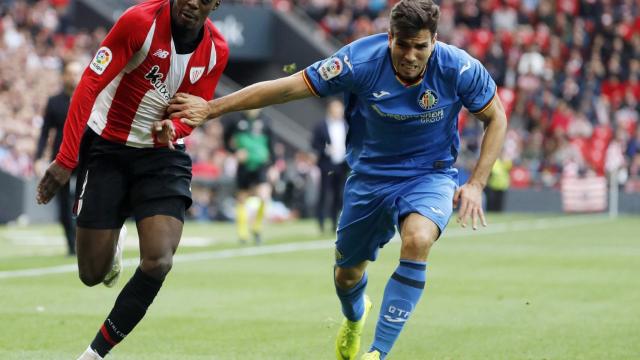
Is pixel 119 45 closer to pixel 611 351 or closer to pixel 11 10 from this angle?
pixel 611 351

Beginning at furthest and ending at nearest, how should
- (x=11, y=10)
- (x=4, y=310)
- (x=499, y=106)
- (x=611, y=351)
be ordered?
(x=11, y=10), (x=4, y=310), (x=611, y=351), (x=499, y=106)

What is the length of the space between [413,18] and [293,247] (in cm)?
1164

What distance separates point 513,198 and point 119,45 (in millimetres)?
24990

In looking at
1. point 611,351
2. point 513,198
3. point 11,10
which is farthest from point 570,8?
point 611,351

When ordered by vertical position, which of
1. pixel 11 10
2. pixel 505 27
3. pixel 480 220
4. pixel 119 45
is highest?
pixel 119 45

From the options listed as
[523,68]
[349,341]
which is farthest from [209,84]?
[523,68]

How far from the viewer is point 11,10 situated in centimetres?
2941

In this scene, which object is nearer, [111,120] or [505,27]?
[111,120]

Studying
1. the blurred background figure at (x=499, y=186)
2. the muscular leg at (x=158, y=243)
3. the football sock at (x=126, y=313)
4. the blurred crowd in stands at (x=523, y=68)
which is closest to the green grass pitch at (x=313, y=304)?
A: the football sock at (x=126, y=313)

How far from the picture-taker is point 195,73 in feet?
26.2

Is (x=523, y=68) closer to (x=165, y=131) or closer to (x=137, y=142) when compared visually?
(x=137, y=142)

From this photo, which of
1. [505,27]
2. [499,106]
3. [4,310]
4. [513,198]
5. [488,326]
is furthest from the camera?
[505,27]

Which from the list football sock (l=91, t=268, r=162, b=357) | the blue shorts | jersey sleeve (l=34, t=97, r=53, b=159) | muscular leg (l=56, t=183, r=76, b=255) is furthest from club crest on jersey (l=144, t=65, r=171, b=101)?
jersey sleeve (l=34, t=97, r=53, b=159)

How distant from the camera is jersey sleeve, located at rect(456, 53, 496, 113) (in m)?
7.82
